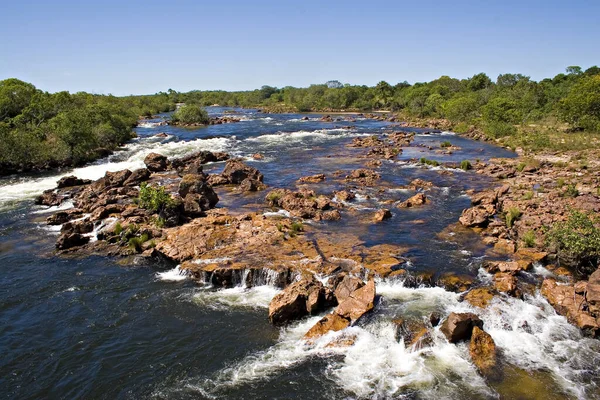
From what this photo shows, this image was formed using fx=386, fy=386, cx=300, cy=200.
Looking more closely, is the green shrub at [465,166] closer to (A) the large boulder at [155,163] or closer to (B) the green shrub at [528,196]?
(B) the green shrub at [528,196]

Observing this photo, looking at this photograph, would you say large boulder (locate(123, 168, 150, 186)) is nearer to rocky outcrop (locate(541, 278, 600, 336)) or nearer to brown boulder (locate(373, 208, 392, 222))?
brown boulder (locate(373, 208, 392, 222))

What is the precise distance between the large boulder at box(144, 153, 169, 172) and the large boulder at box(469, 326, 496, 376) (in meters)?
43.7

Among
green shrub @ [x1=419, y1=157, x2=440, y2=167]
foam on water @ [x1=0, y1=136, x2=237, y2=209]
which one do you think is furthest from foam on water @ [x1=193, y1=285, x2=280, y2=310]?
green shrub @ [x1=419, y1=157, x2=440, y2=167]

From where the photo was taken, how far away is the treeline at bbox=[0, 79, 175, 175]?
48.5 m

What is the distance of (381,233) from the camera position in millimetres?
27438

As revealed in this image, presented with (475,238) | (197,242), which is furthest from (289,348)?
(475,238)

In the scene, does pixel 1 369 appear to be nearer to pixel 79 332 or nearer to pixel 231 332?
pixel 79 332

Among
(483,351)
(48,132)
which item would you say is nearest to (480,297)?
(483,351)

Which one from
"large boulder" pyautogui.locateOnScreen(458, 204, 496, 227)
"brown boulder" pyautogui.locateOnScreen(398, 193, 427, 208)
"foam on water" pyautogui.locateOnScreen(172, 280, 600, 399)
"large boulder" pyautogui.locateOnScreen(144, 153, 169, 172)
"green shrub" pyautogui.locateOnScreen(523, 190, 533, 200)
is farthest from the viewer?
"large boulder" pyautogui.locateOnScreen(144, 153, 169, 172)

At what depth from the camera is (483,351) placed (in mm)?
15695

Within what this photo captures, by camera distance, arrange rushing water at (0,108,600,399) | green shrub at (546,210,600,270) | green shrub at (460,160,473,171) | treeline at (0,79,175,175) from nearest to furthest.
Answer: rushing water at (0,108,600,399) < green shrub at (546,210,600,270) < green shrub at (460,160,473,171) < treeline at (0,79,175,175)

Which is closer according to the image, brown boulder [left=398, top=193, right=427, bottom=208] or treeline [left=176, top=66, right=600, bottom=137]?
brown boulder [left=398, top=193, right=427, bottom=208]

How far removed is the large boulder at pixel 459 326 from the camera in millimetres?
16234

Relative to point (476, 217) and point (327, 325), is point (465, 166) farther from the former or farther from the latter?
point (327, 325)
